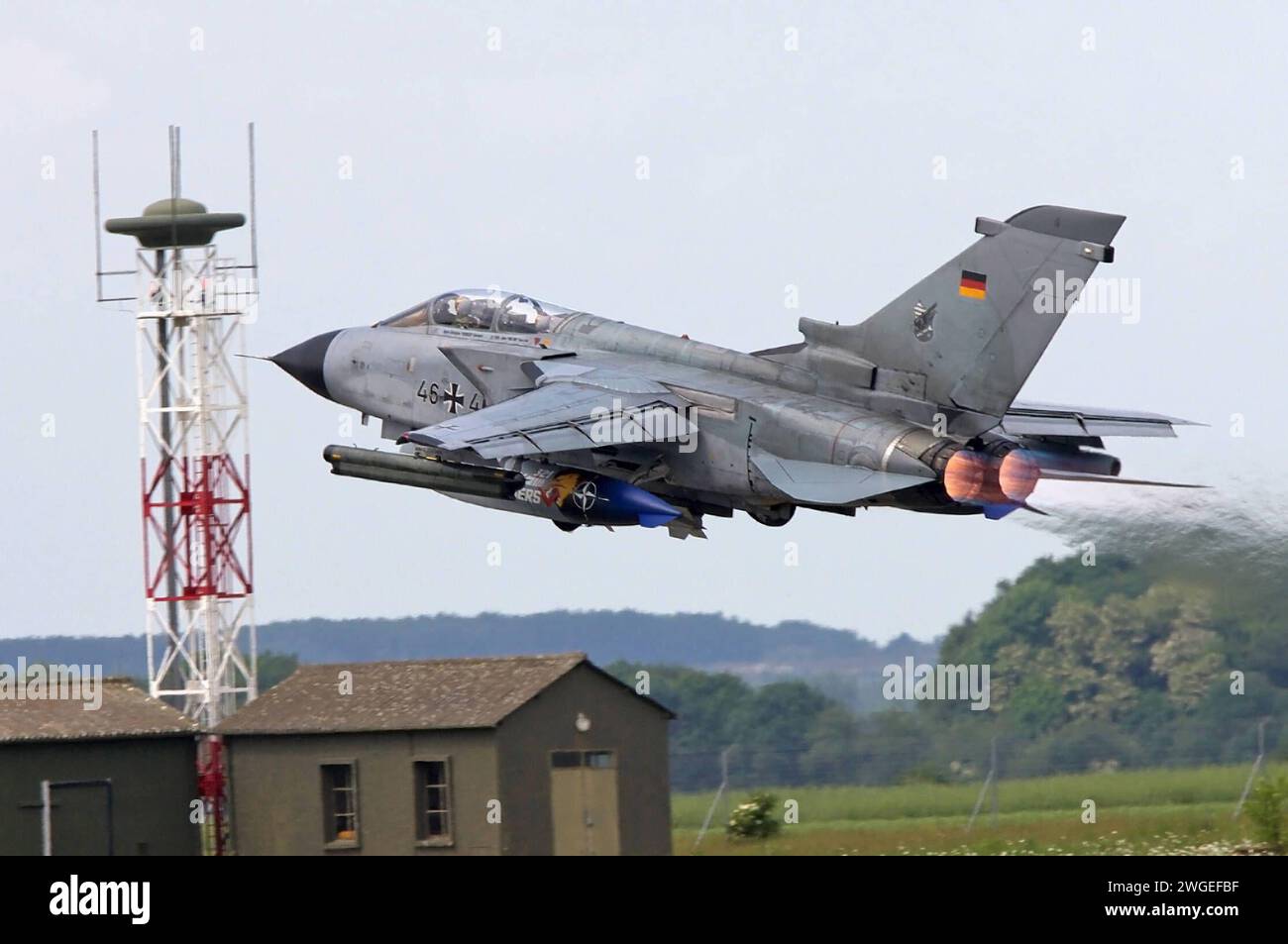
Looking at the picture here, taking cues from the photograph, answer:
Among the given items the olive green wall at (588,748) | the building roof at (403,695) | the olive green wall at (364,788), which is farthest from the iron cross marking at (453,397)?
the olive green wall at (364,788)

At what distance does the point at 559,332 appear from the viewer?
23203mm

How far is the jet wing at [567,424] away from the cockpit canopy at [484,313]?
202 cm

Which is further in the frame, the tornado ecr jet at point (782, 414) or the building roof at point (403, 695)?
the building roof at point (403, 695)

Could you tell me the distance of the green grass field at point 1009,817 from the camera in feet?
72.9

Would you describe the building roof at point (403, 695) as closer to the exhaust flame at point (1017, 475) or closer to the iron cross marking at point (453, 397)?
the iron cross marking at point (453, 397)

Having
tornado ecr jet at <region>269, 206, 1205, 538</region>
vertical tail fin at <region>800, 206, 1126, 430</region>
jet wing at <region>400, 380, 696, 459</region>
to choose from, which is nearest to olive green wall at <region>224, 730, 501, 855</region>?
tornado ecr jet at <region>269, 206, 1205, 538</region>

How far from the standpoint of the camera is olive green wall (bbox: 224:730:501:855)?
22969 mm

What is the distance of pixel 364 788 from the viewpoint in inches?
942

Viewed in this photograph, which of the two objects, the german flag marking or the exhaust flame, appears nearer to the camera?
the exhaust flame

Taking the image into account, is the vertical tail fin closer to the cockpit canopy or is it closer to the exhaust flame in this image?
the exhaust flame

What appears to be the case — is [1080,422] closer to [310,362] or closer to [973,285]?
[973,285]

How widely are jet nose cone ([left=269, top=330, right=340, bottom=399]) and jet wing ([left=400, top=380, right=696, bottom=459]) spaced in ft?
11.1
